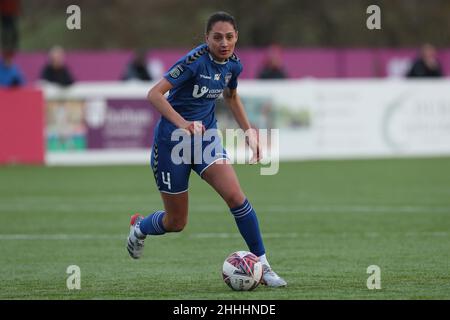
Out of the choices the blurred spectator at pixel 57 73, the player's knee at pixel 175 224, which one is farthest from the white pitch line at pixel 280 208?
the blurred spectator at pixel 57 73

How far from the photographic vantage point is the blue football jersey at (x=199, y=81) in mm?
8234

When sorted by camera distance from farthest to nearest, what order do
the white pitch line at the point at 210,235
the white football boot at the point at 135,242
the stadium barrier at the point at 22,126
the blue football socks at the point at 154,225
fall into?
1. the stadium barrier at the point at 22,126
2. the white pitch line at the point at 210,235
3. the white football boot at the point at 135,242
4. the blue football socks at the point at 154,225

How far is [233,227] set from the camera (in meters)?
12.5

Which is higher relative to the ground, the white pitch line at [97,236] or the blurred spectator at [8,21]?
the blurred spectator at [8,21]

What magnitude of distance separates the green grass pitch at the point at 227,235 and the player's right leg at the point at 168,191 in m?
0.41

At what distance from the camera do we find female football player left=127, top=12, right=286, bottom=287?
26.9 ft

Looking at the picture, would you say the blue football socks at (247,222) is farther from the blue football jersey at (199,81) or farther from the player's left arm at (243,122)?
the blue football jersey at (199,81)

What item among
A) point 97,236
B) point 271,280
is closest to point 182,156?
point 271,280

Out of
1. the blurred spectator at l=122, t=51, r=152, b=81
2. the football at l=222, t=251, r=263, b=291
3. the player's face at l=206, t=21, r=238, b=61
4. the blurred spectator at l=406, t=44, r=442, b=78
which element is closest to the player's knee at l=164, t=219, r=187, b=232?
the football at l=222, t=251, r=263, b=291

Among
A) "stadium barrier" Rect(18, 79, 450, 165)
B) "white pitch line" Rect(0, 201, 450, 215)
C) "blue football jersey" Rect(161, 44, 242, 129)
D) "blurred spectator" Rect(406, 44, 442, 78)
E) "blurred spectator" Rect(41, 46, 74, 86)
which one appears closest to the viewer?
"blue football jersey" Rect(161, 44, 242, 129)

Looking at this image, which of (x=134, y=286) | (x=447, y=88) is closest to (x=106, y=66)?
(x=447, y=88)

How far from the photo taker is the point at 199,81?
8.32 m

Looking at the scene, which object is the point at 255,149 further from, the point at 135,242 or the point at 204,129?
the point at 135,242

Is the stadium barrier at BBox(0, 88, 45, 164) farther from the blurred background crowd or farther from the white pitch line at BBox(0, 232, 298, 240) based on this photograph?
the blurred background crowd
